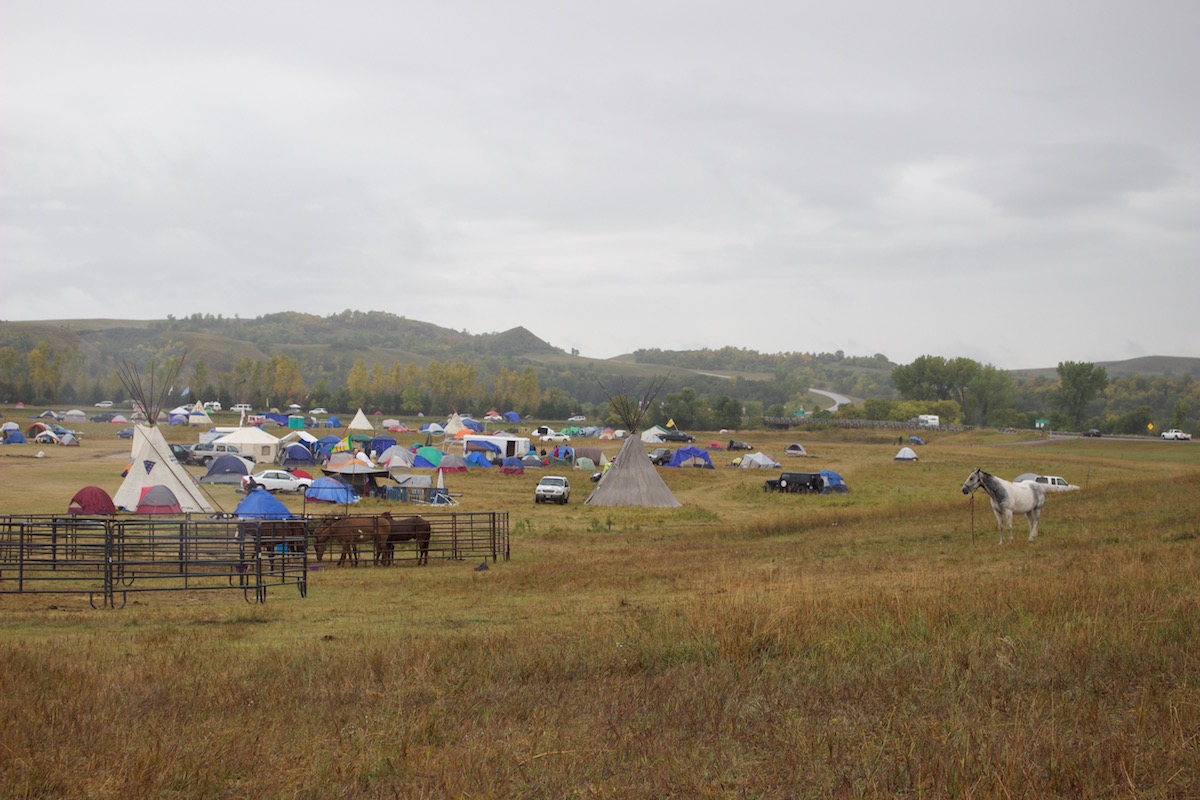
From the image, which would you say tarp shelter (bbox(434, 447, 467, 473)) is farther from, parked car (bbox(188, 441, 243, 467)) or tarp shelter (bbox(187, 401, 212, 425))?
tarp shelter (bbox(187, 401, 212, 425))

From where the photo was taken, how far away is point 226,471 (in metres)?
40.0

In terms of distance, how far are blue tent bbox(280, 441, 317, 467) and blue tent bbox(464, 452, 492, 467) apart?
9272 mm

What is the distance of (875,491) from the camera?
4325cm

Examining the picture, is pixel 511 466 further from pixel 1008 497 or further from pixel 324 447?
pixel 1008 497

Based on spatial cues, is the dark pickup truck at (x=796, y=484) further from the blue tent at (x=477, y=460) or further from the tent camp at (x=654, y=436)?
the tent camp at (x=654, y=436)

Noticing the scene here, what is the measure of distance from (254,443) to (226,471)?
10799 mm

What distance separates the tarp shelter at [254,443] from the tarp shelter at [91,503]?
23.5 meters

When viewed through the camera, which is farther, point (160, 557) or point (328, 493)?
point (328, 493)

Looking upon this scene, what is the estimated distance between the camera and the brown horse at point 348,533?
19.8m

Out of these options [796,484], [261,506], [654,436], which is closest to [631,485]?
[796,484]

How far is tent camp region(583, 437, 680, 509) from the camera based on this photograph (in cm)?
3494

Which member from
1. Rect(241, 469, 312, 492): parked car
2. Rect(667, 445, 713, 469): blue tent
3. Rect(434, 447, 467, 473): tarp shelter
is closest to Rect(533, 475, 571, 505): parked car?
Rect(241, 469, 312, 492): parked car

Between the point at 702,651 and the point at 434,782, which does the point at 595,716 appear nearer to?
the point at 434,782

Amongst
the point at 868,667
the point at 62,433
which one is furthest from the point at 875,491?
the point at 62,433
